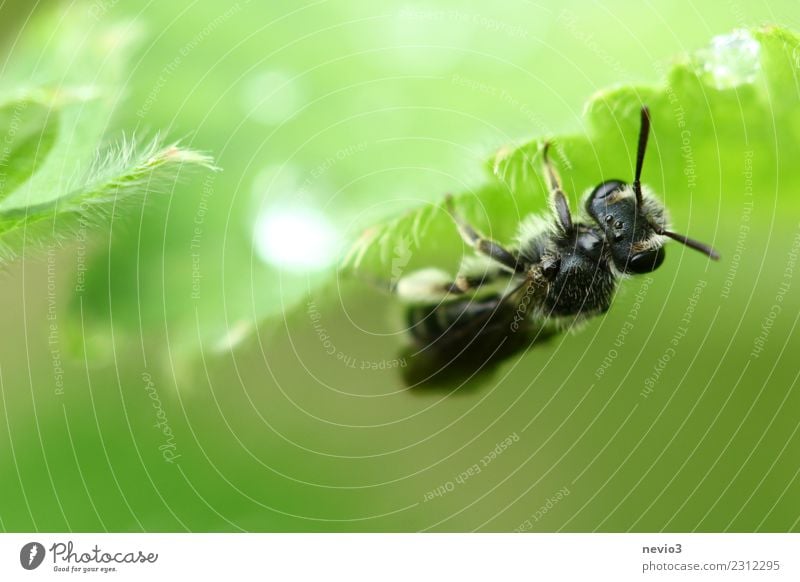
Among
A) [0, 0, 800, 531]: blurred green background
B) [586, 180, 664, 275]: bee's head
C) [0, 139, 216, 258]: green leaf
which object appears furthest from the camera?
[0, 0, 800, 531]: blurred green background

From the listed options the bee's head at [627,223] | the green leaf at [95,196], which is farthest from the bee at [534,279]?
the green leaf at [95,196]

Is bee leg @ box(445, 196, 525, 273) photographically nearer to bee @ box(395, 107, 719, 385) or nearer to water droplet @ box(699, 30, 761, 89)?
bee @ box(395, 107, 719, 385)

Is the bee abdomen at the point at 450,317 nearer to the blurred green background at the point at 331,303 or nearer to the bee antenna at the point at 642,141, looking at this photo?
the blurred green background at the point at 331,303

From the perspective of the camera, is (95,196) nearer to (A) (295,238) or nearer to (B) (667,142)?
(A) (295,238)

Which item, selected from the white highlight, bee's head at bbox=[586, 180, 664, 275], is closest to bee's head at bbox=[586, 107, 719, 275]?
bee's head at bbox=[586, 180, 664, 275]

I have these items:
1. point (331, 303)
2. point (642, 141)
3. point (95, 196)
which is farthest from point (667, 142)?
point (95, 196)

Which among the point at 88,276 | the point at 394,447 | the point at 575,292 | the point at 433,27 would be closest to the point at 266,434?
the point at 394,447
